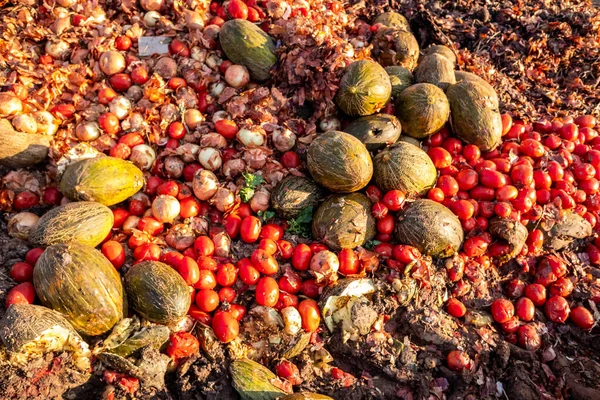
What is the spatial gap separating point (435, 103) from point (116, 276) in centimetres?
424

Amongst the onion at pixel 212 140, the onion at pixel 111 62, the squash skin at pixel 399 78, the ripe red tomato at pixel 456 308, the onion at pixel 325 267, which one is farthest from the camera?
the squash skin at pixel 399 78

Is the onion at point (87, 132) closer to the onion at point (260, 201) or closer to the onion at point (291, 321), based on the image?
the onion at point (260, 201)

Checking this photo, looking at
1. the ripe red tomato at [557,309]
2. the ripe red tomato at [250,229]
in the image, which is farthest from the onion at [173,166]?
the ripe red tomato at [557,309]

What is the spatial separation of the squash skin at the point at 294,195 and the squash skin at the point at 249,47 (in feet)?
5.58

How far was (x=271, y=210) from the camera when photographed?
5492 mm

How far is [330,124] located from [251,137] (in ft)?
3.60

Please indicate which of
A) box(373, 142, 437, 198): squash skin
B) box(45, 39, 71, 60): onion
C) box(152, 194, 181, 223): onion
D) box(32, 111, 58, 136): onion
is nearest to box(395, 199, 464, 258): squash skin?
box(373, 142, 437, 198): squash skin

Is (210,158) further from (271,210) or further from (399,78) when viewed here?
(399,78)

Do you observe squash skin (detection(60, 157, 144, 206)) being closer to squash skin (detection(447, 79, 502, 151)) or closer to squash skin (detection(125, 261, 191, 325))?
squash skin (detection(125, 261, 191, 325))

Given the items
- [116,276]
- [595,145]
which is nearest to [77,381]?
[116,276]

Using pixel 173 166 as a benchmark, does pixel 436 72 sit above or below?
above

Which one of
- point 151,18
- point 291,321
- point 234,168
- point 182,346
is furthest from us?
point 151,18

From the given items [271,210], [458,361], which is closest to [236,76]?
[271,210]

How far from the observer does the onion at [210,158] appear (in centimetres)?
556
